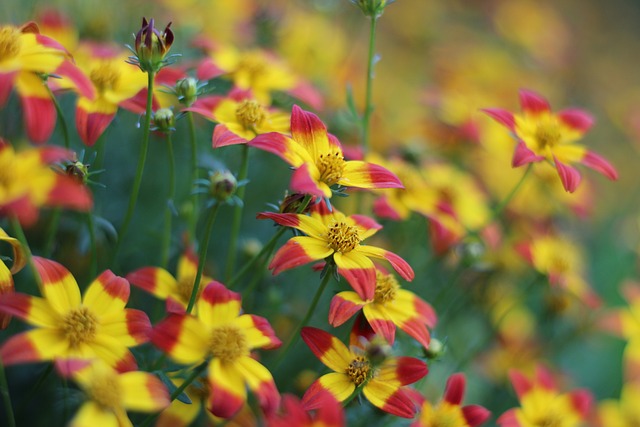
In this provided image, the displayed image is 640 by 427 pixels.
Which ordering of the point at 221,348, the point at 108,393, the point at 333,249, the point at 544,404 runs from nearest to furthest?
the point at 108,393 → the point at 221,348 → the point at 333,249 → the point at 544,404

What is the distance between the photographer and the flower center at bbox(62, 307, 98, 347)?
82 centimetres

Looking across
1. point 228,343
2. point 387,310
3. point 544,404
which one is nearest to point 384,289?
point 387,310

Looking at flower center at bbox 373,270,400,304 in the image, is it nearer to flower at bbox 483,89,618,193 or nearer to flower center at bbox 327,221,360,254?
flower center at bbox 327,221,360,254

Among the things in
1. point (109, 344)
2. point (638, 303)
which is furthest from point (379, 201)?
point (638, 303)

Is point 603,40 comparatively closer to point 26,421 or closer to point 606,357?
point 606,357

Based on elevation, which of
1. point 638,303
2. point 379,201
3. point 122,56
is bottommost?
point 638,303

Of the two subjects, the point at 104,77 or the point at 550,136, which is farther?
the point at 550,136

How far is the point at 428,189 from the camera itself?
Result: 1.43 m

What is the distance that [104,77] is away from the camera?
3.58 ft

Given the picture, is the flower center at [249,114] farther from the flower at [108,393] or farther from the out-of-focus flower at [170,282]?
the flower at [108,393]

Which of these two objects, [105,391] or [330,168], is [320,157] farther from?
[105,391]

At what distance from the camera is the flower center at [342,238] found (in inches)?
36.9

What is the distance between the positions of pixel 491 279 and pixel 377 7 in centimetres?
80

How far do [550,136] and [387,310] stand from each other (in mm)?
474
